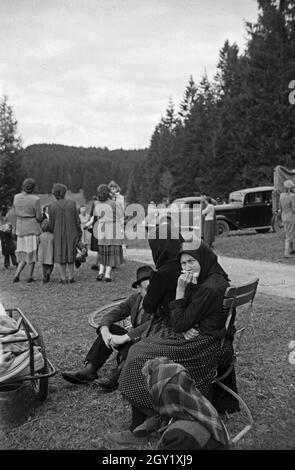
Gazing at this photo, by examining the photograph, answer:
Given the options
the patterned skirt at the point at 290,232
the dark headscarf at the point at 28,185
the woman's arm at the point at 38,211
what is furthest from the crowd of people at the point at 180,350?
the patterned skirt at the point at 290,232

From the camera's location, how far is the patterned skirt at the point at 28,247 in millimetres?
10656

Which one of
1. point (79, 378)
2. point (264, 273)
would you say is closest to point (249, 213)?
point (264, 273)

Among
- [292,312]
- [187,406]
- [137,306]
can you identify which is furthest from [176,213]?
[187,406]

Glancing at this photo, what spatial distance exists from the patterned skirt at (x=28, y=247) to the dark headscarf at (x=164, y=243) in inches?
256

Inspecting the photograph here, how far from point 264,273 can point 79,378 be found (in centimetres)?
766

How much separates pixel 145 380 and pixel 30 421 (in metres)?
0.98

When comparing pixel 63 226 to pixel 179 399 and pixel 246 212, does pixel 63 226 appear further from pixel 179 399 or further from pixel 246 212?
pixel 246 212

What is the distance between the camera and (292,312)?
25.0 feet

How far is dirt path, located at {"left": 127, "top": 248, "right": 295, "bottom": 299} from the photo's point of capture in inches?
383

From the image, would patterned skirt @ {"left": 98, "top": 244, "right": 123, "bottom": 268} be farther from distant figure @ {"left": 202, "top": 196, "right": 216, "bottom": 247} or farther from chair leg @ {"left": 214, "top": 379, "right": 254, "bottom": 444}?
distant figure @ {"left": 202, "top": 196, "right": 216, "bottom": 247}

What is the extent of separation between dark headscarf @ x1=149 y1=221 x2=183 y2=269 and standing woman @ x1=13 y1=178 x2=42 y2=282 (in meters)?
6.22

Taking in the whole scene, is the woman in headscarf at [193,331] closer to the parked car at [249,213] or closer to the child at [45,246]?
the child at [45,246]

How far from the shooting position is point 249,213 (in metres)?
22.7
